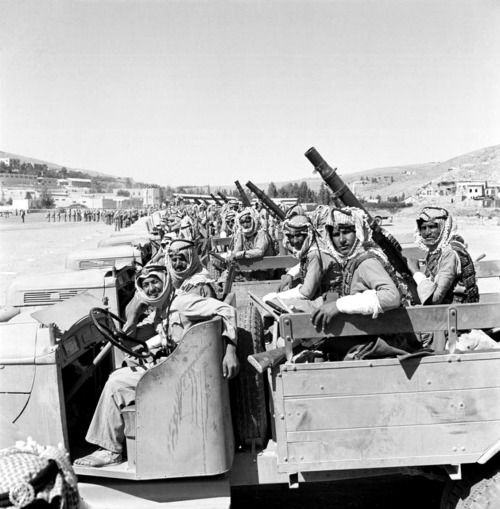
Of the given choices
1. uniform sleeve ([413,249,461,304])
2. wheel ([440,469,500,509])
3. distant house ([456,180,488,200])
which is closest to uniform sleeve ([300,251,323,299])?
uniform sleeve ([413,249,461,304])

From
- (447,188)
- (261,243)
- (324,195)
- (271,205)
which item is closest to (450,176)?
(447,188)

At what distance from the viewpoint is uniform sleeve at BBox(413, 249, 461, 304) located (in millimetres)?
4906

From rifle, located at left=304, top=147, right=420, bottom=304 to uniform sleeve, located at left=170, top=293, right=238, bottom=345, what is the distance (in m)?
2.12

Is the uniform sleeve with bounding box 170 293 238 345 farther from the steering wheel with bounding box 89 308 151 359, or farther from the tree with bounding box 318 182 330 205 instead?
the tree with bounding box 318 182 330 205

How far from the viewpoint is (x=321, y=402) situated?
366 centimetres

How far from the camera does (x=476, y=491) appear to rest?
12.2ft

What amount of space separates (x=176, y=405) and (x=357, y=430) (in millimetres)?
1024

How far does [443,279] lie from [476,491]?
5.45 feet

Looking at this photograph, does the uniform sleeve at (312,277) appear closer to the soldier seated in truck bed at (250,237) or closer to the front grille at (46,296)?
the front grille at (46,296)

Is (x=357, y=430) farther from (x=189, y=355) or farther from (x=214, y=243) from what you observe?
(x=214, y=243)

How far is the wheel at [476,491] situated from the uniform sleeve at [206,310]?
1545 mm

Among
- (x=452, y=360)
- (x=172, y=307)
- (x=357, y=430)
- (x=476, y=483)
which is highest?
(x=172, y=307)

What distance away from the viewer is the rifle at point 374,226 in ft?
19.7

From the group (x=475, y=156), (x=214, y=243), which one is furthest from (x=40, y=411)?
Result: (x=475, y=156)
